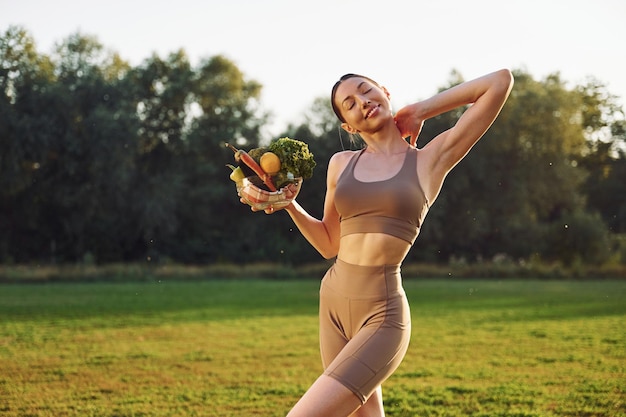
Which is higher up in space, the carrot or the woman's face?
the woman's face

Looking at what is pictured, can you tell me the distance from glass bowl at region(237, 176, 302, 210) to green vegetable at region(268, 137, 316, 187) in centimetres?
4

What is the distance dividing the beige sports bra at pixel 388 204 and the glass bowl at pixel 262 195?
0.24 m

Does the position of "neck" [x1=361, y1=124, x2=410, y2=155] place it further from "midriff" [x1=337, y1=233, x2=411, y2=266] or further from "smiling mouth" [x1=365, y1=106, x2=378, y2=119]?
"midriff" [x1=337, y1=233, x2=411, y2=266]

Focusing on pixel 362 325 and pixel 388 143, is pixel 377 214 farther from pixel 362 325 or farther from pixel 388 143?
pixel 362 325

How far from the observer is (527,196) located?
39344 millimetres

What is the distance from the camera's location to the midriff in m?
3.35

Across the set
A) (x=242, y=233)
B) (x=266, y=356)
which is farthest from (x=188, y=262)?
(x=266, y=356)

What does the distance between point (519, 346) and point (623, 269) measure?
2235cm

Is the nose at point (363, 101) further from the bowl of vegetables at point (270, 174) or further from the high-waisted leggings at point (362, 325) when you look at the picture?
the high-waisted leggings at point (362, 325)

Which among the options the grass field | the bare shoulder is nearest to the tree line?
the grass field

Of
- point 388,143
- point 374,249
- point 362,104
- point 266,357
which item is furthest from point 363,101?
point 266,357

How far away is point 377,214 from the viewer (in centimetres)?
336

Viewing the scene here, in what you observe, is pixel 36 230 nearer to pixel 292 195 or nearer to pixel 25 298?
pixel 25 298

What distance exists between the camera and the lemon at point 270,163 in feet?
11.5
